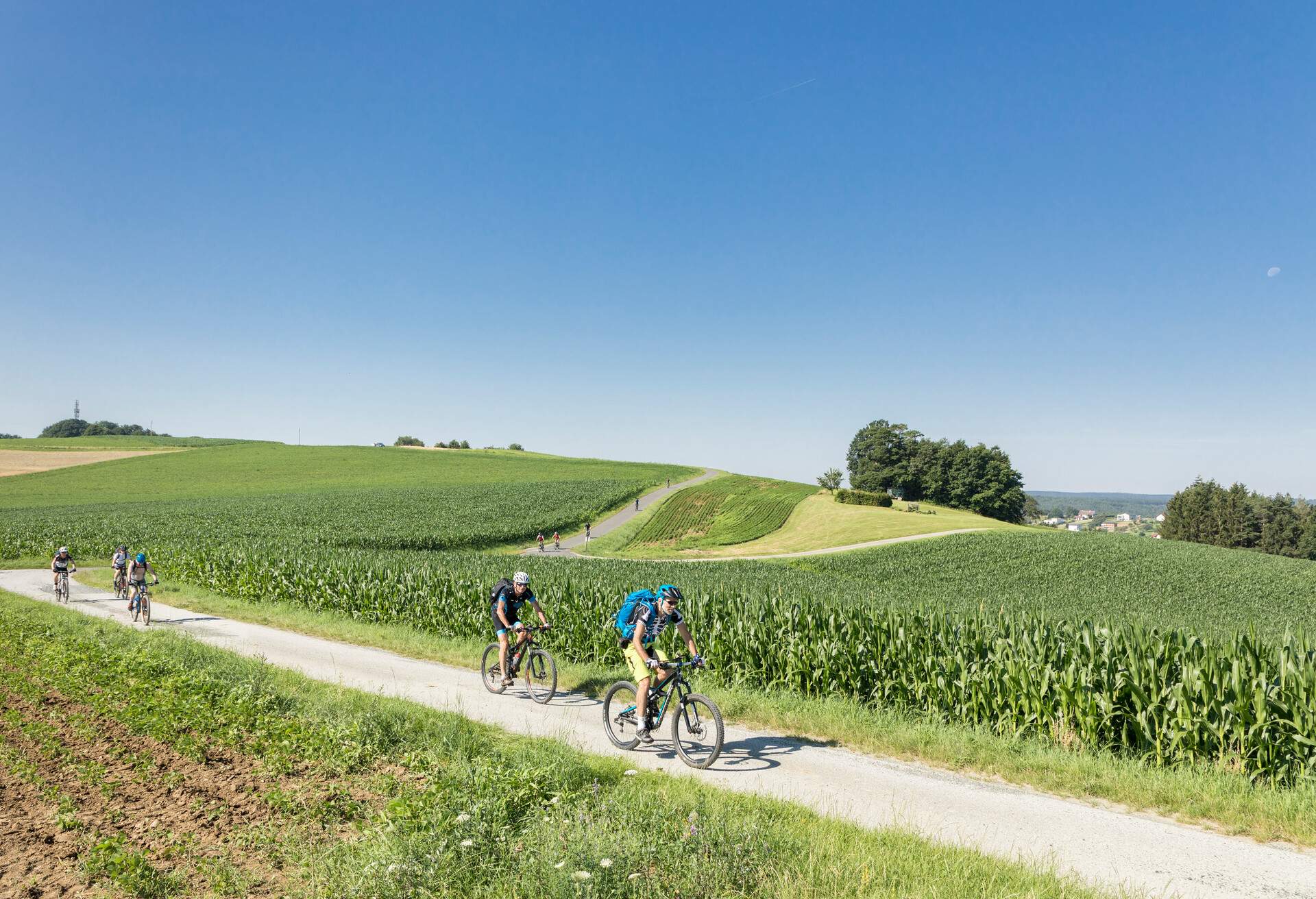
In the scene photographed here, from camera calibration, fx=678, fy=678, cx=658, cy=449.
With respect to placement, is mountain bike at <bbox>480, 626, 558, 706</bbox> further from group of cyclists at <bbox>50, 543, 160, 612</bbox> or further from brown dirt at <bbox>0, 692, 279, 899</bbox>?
group of cyclists at <bbox>50, 543, 160, 612</bbox>

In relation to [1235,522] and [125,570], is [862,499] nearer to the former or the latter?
[1235,522]

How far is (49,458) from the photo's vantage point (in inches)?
3880

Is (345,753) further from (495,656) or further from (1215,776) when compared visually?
(1215,776)

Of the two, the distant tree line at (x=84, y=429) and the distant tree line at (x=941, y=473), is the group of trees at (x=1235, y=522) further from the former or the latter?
the distant tree line at (x=84, y=429)

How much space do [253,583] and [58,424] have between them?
695 ft

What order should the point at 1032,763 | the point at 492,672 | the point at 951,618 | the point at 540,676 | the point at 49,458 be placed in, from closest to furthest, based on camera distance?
the point at 1032,763 < the point at 540,676 < the point at 951,618 < the point at 492,672 < the point at 49,458

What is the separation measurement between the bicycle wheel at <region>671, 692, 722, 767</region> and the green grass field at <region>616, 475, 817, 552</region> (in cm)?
4417

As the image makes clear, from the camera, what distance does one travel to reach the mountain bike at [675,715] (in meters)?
8.72

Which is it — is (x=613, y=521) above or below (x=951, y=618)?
below

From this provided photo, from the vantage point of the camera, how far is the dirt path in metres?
49.6

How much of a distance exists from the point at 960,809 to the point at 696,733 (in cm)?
320

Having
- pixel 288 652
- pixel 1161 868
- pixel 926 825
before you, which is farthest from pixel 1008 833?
pixel 288 652

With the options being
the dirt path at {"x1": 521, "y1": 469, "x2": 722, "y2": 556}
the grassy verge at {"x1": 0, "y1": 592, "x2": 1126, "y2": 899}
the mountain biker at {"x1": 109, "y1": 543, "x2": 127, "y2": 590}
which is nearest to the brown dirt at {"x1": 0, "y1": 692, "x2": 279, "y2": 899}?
the grassy verge at {"x1": 0, "y1": 592, "x2": 1126, "y2": 899}

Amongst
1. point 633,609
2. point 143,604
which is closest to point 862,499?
point 143,604
